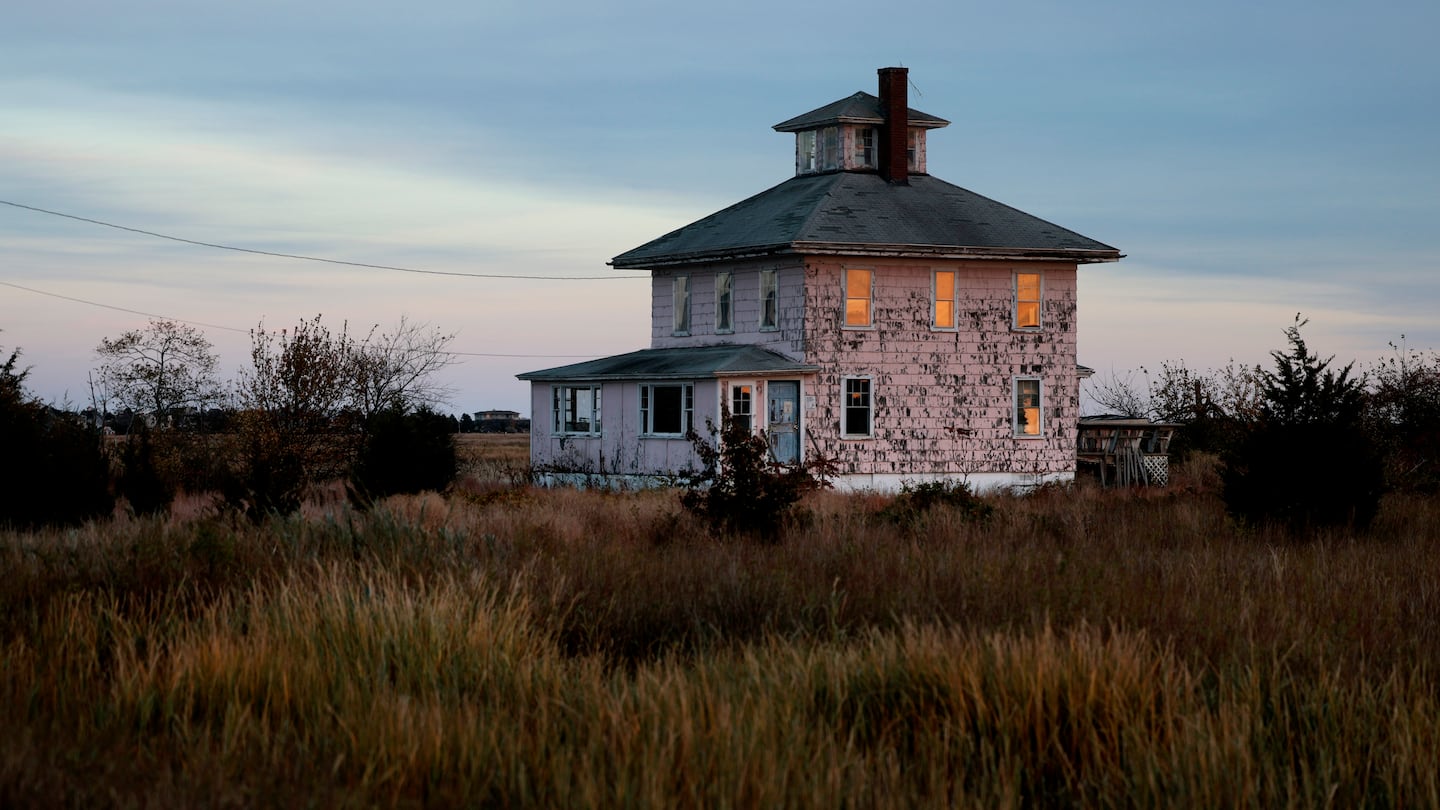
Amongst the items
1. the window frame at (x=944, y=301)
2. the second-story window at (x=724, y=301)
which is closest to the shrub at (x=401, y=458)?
the second-story window at (x=724, y=301)

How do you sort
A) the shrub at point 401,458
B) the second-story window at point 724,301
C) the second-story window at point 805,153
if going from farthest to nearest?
the second-story window at point 805,153 → the second-story window at point 724,301 → the shrub at point 401,458

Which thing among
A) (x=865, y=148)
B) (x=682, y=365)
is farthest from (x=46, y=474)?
(x=865, y=148)

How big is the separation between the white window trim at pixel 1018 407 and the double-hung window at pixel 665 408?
7618 mm

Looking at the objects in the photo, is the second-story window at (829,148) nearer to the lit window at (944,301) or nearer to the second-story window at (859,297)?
the lit window at (944,301)

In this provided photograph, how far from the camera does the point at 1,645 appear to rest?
859 cm

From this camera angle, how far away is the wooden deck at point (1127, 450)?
1305 inches

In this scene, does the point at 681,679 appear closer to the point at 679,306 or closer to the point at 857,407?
the point at 857,407

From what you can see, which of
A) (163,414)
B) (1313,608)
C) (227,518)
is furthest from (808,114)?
(1313,608)

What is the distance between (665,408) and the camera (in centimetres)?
3341

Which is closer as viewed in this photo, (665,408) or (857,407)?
(857,407)

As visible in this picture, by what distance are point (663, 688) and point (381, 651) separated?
6.10 feet

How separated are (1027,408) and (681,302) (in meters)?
8.74

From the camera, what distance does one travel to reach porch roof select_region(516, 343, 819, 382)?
31.5m

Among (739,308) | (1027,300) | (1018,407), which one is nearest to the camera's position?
(739,308)
